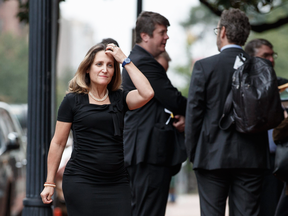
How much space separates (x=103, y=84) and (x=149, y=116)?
119cm

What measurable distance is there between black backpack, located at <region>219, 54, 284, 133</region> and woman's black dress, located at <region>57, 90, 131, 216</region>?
105 centimetres

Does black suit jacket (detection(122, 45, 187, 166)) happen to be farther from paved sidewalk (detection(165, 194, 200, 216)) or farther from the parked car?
paved sidewalk (detection(165, 194, 200, 216))

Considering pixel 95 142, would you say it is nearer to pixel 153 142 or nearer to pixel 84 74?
pixel 84 74

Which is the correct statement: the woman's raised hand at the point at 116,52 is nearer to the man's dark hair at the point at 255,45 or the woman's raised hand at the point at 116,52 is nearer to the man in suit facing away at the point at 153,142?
the man in suit facing away at the point at 153,142

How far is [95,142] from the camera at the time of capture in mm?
3506

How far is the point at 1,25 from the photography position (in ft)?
165

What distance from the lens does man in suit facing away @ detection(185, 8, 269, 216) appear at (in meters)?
4.12

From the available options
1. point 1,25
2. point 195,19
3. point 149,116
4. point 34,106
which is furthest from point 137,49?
point 1,25

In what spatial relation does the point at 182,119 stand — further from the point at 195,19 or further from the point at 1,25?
the point at 1,25

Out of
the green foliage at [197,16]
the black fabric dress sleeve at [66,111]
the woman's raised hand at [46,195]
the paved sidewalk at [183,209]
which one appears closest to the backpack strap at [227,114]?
the black fabric dress sleeve at [66,111]

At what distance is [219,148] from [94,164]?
3.90 ft

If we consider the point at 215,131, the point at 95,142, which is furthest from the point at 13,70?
the point at 95,142

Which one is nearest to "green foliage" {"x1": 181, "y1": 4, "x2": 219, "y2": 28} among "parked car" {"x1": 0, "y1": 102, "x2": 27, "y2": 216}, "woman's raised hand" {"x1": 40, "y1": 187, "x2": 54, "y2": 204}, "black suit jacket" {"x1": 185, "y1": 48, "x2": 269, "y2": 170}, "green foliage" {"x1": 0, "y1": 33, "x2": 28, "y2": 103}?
"green foliage" {"x1": 0, "y1": 33, "x2": 28, "y2": 103}

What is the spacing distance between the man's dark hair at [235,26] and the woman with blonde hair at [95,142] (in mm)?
1209
